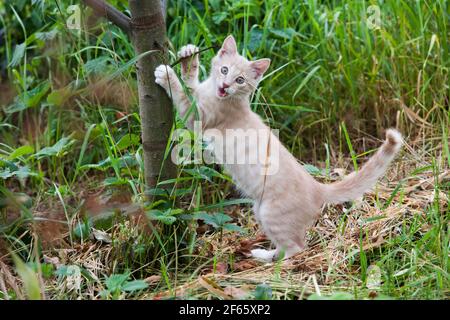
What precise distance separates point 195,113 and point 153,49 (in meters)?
0.42

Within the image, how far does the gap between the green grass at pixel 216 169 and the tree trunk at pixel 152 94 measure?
110 mm

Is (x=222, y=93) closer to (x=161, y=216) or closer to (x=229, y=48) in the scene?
(x=229, y=48)

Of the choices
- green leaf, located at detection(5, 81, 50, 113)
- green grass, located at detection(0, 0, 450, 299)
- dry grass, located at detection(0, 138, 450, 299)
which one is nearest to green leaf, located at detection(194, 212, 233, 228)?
green grass, located at detection(0, 0, 450, 299)

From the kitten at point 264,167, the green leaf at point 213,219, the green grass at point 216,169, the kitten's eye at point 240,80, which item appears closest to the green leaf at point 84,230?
the green grass at point 216,169

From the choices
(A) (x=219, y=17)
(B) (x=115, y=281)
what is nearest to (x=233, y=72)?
(A) (x=219, y=17)

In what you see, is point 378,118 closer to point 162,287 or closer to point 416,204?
point 416,204

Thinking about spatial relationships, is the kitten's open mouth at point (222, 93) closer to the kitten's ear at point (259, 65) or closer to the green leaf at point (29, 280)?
the kitten's ear at point (259, 65)

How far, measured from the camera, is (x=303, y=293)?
7.93 feet

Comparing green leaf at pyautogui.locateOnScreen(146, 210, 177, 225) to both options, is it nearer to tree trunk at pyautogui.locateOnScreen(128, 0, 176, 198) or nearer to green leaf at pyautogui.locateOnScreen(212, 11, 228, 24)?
tree trunk at pyautogui.locateOnScreen(128, 0, 176, 198)

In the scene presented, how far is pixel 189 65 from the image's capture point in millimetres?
3090

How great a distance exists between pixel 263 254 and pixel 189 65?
0.97 meters

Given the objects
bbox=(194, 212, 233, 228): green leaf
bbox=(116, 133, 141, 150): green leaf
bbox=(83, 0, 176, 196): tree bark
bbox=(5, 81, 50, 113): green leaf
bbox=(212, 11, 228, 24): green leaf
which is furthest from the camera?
bbox=(212, 11, 228, 24): green leaf

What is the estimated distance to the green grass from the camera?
2.58m

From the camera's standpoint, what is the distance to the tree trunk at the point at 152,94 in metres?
2.64
